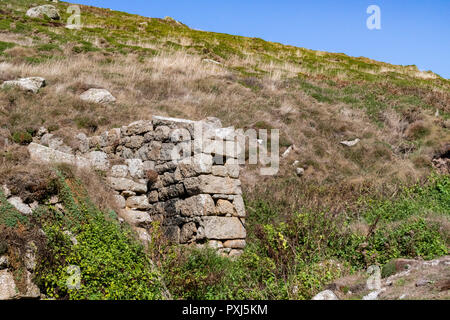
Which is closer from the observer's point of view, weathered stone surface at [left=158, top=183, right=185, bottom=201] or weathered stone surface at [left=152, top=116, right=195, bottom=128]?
weathered stone surface at [left=158, top=183, right=185, bottom=201]

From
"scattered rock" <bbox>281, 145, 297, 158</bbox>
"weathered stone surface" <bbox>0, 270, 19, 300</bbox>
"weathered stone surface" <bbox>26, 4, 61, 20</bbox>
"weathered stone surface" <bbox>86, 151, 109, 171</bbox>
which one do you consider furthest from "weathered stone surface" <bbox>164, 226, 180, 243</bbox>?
"weathered stone surface" <bbox>26, 4, 61, 20</bbox>

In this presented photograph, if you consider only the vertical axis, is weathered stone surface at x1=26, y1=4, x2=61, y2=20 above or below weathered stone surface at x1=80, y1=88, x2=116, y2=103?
above

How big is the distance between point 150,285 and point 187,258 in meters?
1.19

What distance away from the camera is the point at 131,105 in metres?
12.9

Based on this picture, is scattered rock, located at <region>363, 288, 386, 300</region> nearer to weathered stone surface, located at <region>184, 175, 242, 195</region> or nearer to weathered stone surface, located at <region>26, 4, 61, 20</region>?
weathered stone surface, located at <region>184, 175, 242, 195</region>

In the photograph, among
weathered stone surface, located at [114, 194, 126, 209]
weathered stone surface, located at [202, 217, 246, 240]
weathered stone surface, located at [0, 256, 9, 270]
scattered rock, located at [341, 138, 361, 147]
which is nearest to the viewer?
weathered stone surface, located at [0, 256, 9, 270]

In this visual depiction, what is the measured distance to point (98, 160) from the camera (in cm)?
916

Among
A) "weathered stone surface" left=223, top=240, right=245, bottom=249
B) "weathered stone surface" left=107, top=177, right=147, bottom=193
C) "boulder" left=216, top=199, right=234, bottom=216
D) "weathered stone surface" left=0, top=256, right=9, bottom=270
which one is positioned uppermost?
"weathered stone surface" left=107, top=177, right=147, bottom=193

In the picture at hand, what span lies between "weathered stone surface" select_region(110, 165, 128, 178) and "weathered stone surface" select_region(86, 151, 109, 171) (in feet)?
0.70

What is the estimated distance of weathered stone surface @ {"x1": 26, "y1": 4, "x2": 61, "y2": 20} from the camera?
26.4 m

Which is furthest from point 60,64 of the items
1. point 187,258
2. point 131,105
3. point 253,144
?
point 187,258

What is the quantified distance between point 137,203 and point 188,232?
1561 millimetres

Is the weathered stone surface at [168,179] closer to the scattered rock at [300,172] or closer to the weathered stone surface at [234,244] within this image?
the weathered stone surface at [234,244]

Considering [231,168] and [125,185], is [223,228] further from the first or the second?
[125,185]
